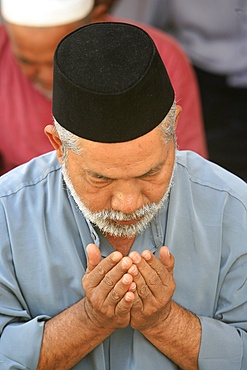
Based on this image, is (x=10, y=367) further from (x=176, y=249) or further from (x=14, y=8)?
(x=14, y=8)

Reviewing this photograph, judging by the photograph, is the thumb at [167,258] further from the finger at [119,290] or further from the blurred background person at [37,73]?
the blurred background person at [37,73]

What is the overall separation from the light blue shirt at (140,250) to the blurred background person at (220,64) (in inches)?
79.0

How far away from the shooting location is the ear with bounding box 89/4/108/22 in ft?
14.6

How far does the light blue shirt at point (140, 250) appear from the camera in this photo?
2863 millimetres

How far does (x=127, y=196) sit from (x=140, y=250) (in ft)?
1.09

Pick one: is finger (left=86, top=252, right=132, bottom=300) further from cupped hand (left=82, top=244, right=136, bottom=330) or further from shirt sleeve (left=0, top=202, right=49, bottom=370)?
shirt sleeve (left=0, top=202, right=49, bottom=370)

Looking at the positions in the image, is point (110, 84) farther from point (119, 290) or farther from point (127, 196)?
point (119, 290)

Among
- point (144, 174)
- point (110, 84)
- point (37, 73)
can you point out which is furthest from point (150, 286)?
point (37, 73)

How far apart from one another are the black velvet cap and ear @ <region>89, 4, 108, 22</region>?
183 cm

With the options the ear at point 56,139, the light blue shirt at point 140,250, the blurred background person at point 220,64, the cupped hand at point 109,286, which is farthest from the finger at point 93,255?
the blurred background person at point 220,64

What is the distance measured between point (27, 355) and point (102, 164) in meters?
0.64

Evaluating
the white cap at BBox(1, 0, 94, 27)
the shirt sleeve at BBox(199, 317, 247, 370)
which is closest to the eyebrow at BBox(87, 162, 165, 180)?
the shirt sleeve at BBox(199, 317, 247, 370)

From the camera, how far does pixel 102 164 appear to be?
2.58 metres

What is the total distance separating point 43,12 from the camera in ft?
13.7
